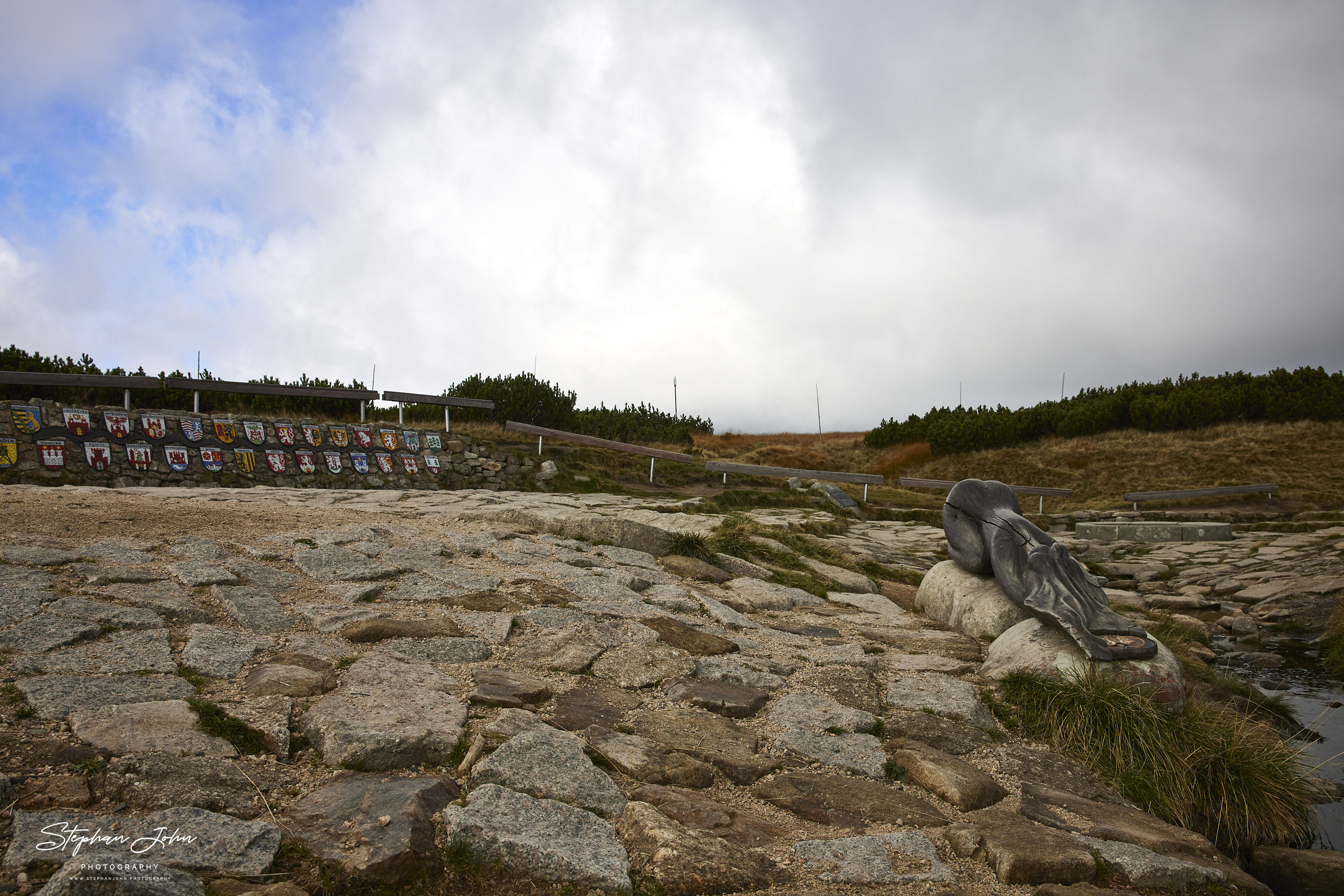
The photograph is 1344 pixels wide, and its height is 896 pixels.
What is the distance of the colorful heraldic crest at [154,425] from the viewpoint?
35.1ft

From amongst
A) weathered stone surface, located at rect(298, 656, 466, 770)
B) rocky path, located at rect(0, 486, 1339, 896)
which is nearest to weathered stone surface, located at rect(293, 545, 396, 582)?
rocky path, located at rect(0, 486, 1339, 896)

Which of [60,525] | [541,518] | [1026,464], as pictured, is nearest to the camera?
[60,525]

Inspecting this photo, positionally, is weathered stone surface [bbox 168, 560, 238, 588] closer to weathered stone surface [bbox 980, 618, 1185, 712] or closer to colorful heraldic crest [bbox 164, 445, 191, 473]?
weathered stone surface [bbox 980, 618, 1185, 712]

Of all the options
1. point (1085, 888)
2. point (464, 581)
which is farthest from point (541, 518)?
point (1085, 888)

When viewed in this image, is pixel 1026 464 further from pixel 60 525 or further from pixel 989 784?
pixel 60 525

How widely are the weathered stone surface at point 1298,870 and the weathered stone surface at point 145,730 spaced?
4.17m

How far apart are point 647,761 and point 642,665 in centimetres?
118

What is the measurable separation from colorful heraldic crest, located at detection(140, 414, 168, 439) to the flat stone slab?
1521 cm

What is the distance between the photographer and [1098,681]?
3902mm

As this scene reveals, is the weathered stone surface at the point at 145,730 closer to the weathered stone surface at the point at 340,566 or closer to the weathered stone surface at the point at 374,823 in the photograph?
the weathered stone surface at the point at 374,823

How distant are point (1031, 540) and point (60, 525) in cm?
679

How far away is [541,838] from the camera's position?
86.5 inches

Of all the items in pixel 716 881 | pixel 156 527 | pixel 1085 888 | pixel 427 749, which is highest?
pixel 156 527

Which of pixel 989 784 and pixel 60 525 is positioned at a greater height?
pixel 60 525
